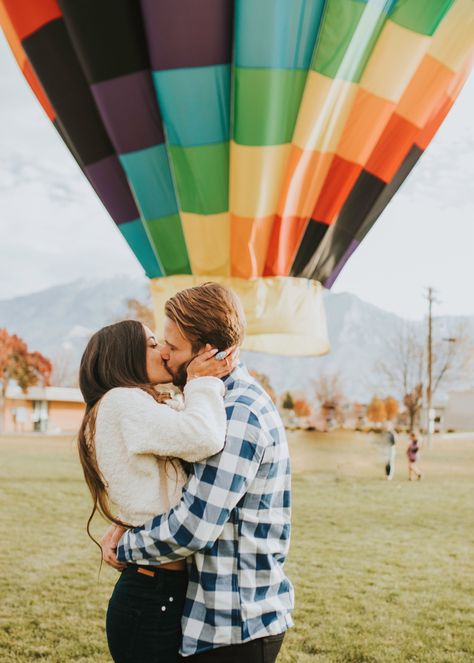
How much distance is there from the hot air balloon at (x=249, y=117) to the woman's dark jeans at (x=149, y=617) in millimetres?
2499

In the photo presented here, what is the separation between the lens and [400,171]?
474cm

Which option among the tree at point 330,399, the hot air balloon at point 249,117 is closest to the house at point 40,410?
the tree at point 330,399

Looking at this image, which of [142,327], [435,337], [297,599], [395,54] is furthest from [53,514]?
[435,337]

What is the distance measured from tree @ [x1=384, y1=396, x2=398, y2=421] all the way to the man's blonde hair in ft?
200

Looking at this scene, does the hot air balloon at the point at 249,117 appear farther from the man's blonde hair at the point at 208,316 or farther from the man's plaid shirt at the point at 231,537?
the man's plaid shirt at the point at 231,537

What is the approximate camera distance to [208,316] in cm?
167

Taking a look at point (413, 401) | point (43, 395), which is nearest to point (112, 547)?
point (43, 395)

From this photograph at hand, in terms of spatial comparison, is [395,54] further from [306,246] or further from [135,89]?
[135,89]

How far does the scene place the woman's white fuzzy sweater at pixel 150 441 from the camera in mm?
1538

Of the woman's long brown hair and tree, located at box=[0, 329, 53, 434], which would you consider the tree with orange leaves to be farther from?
the woman's long brown hair

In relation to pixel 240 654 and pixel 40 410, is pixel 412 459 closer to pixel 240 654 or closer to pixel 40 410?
pixel 240 654

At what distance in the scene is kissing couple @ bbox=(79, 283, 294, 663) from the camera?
1.55m

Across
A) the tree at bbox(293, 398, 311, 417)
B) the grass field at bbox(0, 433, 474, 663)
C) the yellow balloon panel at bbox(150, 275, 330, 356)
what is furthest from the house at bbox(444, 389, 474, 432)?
the yellow balloon panel at bbox(150, 275, 330, 356)

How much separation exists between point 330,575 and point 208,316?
15.3ft
